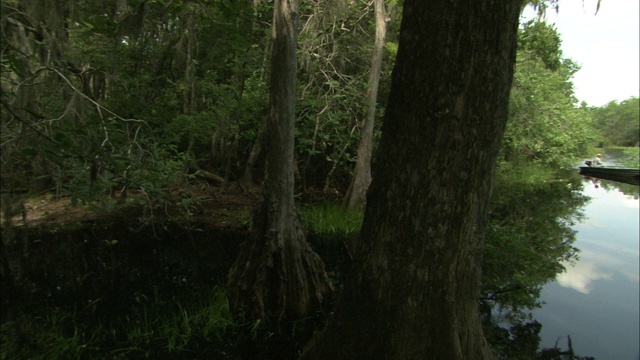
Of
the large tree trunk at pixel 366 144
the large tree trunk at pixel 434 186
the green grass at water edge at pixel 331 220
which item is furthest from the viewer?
the large tree trunk at pixel 366 144

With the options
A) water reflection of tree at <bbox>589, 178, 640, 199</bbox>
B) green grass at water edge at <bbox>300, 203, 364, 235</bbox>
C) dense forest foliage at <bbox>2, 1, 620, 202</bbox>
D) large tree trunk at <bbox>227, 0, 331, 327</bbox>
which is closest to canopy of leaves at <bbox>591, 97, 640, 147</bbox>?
water reflection of tree at <bbox>589, 178, 640, 199</bbox>

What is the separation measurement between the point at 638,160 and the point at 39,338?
25.2 m

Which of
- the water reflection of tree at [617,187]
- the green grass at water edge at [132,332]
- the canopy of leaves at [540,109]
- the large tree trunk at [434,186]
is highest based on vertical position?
the canopy of leaves at [540,109]

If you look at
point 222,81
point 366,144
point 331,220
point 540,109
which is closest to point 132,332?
point 331,220

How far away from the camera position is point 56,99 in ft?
12.2

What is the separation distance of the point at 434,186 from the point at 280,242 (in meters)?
2.28

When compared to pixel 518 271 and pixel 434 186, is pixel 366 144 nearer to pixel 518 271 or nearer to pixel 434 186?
pixel 518 271

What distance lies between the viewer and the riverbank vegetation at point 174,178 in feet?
10.0

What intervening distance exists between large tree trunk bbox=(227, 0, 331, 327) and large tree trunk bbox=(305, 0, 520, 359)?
1714mm

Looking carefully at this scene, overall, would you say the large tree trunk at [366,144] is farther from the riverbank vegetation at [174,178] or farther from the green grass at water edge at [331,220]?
the green grass at water edge at [331,220]

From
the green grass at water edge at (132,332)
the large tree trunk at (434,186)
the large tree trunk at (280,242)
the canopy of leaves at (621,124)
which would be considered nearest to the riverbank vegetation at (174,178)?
the green grass at water edge at (132,332)

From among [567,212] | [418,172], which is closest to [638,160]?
[567,212]

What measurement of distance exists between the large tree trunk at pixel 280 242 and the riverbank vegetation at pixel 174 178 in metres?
0.18

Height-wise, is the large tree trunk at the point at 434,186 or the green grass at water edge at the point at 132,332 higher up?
the large tree trunk at the point at 434,186
